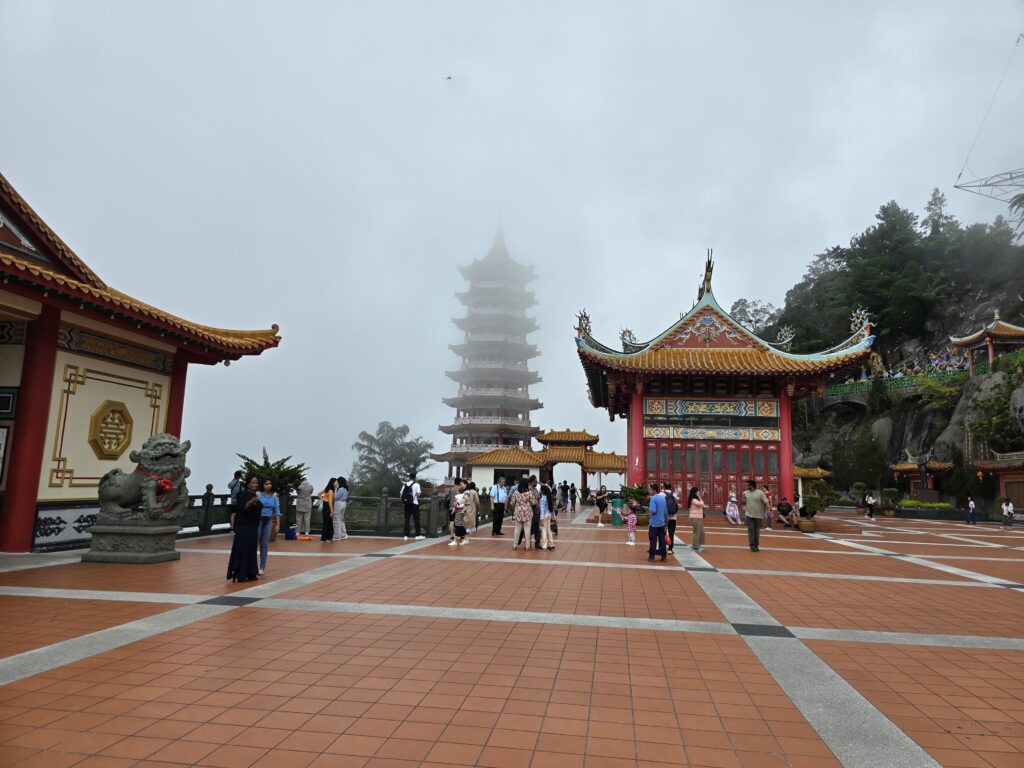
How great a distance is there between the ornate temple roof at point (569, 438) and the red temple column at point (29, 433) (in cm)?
3177

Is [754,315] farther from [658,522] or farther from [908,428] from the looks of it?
[658,522]

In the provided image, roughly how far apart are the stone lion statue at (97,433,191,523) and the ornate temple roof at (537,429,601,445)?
103ft

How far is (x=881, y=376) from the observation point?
46.5m

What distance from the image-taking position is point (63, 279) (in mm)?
9438

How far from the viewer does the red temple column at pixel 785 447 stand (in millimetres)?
22406

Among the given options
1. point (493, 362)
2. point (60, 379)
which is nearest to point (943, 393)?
point (493, 362)

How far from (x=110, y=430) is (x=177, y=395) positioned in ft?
6.12

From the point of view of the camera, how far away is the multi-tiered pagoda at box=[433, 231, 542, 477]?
52812 millimetres

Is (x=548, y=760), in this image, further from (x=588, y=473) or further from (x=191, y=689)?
(x=588, y=473)

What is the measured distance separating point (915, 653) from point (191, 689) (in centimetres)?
592

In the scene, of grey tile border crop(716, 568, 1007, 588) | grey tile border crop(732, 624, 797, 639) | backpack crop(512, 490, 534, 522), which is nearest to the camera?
grey tile border crop(732, 624, 797, 639)

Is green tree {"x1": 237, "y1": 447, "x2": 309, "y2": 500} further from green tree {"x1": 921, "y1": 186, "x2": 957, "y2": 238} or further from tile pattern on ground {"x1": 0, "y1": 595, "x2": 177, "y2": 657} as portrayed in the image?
green tree {"x1": 921, "y1": 186, "x2": 957, "y2": 238}

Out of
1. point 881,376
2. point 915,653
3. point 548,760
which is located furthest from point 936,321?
point 548,760

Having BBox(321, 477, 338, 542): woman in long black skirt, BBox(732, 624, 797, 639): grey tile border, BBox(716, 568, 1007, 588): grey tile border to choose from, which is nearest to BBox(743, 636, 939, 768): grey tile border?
BBox(732, 624, 797, 639): grey tile border
